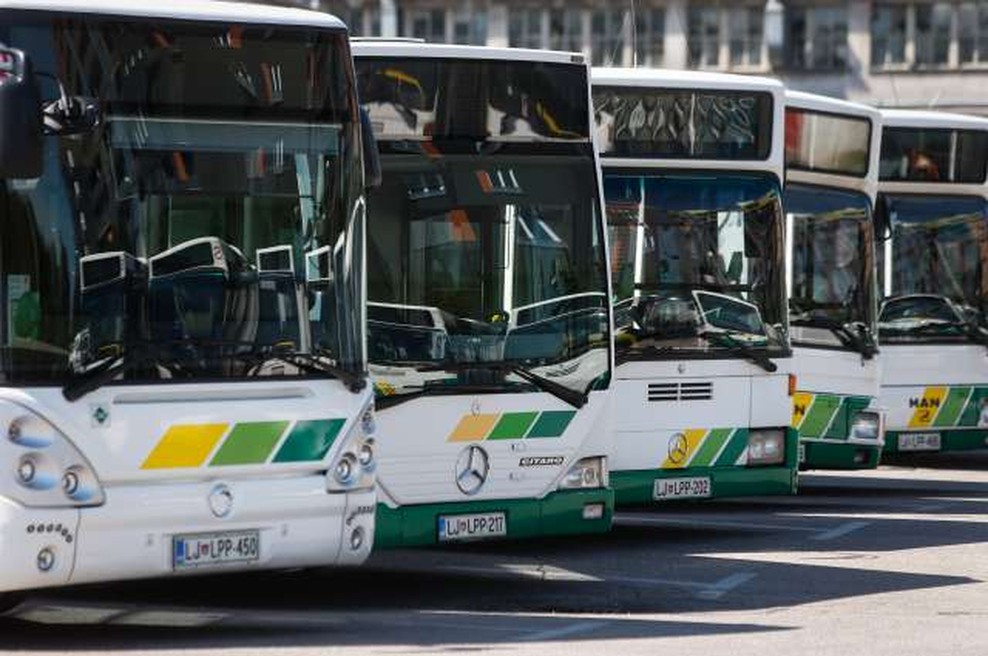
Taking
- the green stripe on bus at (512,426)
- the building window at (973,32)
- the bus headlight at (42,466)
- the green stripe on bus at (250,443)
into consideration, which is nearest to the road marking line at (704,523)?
the green stripe on bus at (512,426)

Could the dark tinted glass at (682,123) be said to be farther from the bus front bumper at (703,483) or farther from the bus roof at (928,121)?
the bus roof at (928,121)

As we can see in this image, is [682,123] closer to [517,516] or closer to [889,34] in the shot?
[517,516]

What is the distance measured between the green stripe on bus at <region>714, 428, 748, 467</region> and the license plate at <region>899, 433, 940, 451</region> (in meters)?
6.48

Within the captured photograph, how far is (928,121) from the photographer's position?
73.4ft

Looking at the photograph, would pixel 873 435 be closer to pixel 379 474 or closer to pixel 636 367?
pixel 636 367

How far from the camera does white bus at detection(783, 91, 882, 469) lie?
19500 mm

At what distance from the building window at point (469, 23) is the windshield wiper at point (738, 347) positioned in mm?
66529

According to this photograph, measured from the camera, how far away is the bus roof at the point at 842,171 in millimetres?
18719

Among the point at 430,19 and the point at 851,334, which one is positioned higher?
the point at 851,334

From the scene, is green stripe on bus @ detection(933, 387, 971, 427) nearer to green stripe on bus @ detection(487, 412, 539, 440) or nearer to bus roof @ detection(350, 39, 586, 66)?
bus roof @ detection(350, 39, 586, 66)

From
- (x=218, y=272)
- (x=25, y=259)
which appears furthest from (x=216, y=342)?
(x=25, y=259)

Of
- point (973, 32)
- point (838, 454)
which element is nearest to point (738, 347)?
point (838, 454)

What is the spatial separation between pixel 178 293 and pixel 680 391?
558 cm

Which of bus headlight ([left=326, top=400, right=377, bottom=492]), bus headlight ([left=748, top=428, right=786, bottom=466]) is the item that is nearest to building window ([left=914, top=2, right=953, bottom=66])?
bus headlight ([left=748, top=428, right=786, bottom=466])
